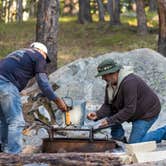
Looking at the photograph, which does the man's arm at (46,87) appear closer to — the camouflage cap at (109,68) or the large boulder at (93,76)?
the camouflage cap at (109,68)

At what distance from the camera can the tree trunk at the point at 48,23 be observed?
14475 millimetres

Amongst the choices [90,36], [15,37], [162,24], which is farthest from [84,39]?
[162,24]

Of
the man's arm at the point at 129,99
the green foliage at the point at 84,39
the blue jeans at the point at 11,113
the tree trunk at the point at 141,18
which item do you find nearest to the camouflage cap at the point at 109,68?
the man's arm at the point at 129,99

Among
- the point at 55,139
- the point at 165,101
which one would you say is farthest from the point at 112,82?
the point at 165,101

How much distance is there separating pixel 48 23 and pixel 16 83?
21.6 ft

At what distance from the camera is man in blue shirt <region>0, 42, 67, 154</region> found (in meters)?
7.99

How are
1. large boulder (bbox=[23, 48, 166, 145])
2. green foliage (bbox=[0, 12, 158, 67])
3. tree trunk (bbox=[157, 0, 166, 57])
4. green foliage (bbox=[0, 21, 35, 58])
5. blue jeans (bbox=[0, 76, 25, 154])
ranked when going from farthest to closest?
green foliage (bbox=[0, 21, 35, 58]) → green foliage (bbox=[0, 12, 158, 67]) → tree trunk (bbox=[157, 0, 166, 57]) → large boulder (bbox=[23, 48, 166, 145]) → blue jeans (bbox=[0, 76, 25, 154])

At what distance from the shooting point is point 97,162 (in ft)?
22.0

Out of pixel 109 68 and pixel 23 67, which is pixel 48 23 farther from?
pixel 109 68

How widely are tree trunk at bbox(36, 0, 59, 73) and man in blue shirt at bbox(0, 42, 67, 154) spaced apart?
247 inches

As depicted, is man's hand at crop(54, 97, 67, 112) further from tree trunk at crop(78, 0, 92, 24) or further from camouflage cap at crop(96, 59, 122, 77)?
tree trunk at crop(78, 0, 92, 24)

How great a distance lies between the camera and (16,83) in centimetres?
811

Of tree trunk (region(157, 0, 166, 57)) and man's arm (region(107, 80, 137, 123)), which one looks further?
tree trunk (region(157, 0, 166, 57))

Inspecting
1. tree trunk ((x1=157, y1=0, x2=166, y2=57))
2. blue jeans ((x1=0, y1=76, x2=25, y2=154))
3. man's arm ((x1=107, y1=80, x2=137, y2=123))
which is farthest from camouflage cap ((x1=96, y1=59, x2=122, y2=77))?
tree trunk ((x1=157, y1=0, x2=166, y2=57))
